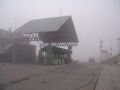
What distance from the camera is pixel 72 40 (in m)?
35.0

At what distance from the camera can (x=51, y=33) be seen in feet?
90.7

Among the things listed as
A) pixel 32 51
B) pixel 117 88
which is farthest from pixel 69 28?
pixel 117 88

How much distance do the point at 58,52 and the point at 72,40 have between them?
6.08 metres

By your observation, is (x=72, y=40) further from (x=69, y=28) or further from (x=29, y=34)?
(x=29, y=34)

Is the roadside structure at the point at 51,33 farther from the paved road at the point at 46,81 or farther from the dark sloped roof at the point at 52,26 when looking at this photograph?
the paved road at the point at 46,81

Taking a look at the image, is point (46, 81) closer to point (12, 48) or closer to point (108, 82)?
point (108, 82)

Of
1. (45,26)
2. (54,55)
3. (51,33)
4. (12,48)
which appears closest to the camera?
(51,33)

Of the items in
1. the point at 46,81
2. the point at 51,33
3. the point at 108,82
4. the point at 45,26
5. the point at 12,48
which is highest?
the point at 45,26

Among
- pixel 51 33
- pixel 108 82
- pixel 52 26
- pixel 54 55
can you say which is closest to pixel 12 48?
pixel 51 33

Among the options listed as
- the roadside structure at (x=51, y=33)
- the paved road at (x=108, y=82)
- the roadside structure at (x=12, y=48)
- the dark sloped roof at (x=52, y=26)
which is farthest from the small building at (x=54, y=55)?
the paved road at (x=108, y=82)

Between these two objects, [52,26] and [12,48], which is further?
[12,48]

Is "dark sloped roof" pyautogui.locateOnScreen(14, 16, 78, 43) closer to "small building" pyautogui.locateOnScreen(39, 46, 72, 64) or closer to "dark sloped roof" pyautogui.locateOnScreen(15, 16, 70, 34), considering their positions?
"dark sloped roof" pyautogui.locateOnScreen(15, 16, 70, 34)

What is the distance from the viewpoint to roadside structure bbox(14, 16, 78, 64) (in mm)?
26484

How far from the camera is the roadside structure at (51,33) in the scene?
1043 inches
